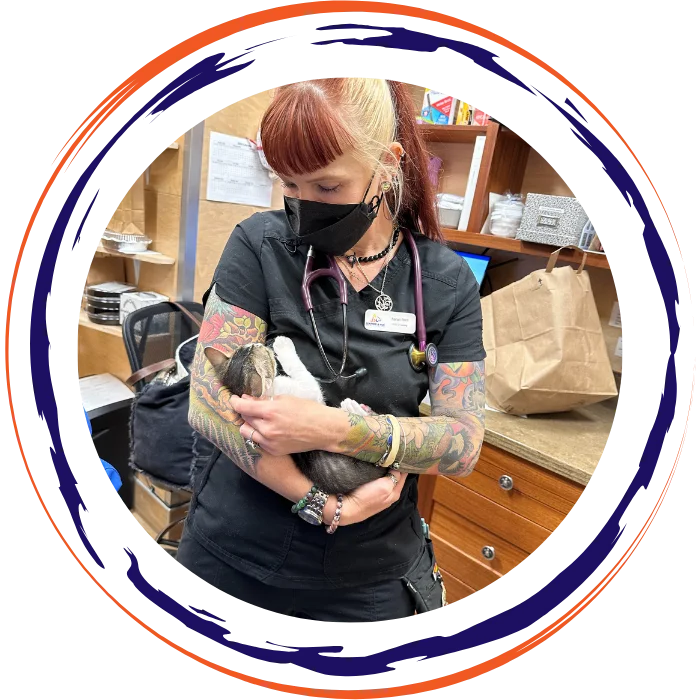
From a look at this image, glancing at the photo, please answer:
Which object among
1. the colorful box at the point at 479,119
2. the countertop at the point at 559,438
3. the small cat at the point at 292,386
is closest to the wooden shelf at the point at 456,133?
the colorful box at the point at 479,119

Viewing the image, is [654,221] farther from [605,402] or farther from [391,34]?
[605,402]

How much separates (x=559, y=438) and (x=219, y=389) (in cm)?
109

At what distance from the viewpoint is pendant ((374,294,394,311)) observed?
30.7 inches

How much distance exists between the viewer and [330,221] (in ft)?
2.42

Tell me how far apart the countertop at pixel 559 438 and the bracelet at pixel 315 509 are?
29.7 inches

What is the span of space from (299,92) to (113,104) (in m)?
0.26

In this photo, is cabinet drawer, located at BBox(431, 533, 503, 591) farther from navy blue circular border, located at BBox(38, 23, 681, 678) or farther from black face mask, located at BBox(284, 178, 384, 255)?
black face mask, located at BBox(284, 178, 384, 255)

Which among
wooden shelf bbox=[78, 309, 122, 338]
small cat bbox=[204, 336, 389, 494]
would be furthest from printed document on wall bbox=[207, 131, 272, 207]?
small cat bbox=[204, 336, 389, 494]

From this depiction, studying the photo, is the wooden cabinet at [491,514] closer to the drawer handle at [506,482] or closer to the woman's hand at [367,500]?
the drawer handle at [506,482]

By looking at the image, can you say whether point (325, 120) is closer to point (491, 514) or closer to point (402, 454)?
point (402, 454)

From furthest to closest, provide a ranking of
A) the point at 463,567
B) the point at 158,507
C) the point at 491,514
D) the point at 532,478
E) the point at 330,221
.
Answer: the point at 158,507, the point at 463,567, the point at 491,514, the point at 532,478, the point at 330,221

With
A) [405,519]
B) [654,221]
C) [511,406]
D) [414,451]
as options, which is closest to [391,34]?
[654,221]

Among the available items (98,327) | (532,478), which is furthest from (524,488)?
(98,327)

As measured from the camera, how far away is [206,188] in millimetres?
1688
